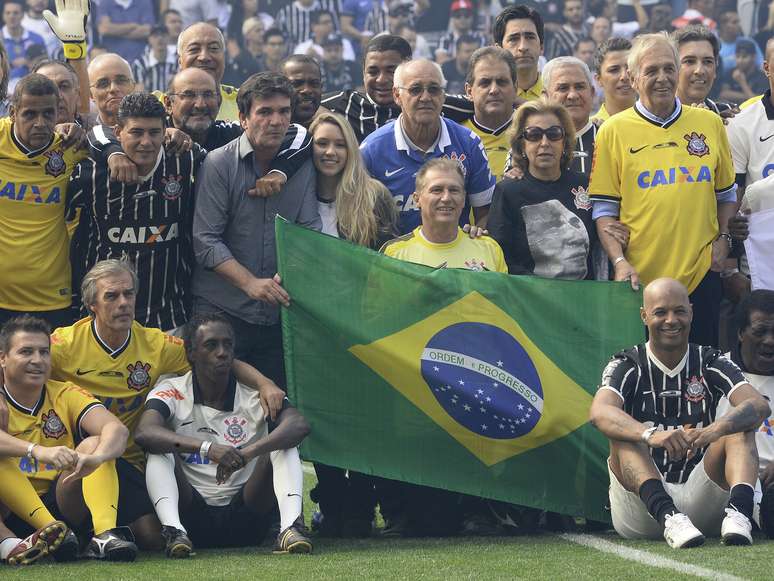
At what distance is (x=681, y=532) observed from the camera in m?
6.74

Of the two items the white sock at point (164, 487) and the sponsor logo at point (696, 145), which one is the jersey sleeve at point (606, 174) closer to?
the sponsor logo at point (696, 145)

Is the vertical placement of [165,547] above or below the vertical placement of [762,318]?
below

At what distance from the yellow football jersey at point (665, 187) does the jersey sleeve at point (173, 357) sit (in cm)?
237

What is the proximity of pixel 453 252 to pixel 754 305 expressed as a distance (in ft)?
5.36

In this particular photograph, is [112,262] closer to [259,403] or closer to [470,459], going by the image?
[259,403]

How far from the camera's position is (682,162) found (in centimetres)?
800

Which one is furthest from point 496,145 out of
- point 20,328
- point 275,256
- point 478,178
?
point 20,328

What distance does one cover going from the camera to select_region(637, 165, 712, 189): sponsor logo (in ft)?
26.2

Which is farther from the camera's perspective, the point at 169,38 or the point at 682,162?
the point at 169,38

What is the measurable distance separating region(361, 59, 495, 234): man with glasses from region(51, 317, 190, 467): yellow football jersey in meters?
1.61

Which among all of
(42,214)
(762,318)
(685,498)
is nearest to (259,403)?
(42,214)

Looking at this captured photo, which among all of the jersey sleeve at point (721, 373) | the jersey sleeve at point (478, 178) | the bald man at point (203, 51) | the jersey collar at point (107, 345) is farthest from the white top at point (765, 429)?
the bald man at point (203, 51)

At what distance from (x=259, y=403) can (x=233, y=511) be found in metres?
0.56

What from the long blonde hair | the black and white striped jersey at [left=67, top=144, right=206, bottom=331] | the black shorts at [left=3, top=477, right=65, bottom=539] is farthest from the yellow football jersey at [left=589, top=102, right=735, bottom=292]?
the black shorts at [left=3, top=477, right=65, bottom=539]
